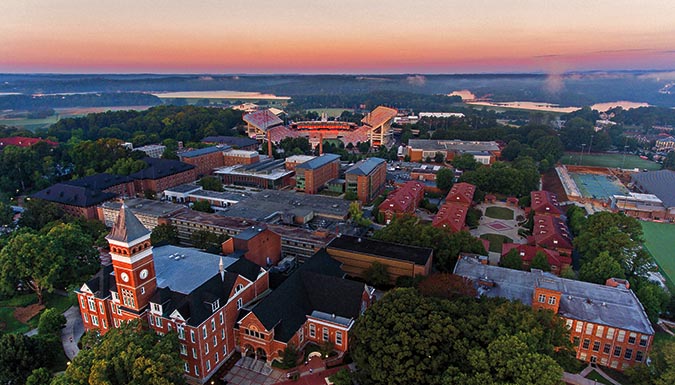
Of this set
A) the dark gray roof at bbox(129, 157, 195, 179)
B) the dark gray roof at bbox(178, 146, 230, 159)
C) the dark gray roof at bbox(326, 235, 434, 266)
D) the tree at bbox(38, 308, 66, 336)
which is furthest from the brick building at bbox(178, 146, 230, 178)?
the tree at bbox(38, 308, 66, 336)

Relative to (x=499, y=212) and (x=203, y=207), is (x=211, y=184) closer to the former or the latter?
(x=203, y=207)

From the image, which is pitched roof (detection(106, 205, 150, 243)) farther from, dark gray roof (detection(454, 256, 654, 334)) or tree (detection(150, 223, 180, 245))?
dark gray roof (detection(454, 256, 654, 334))

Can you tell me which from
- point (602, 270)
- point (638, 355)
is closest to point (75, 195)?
point (602, 270)

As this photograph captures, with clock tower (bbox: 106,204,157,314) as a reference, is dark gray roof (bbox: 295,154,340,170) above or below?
below

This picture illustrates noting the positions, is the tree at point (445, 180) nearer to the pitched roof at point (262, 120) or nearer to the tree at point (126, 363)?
the tree at point (126, 363)

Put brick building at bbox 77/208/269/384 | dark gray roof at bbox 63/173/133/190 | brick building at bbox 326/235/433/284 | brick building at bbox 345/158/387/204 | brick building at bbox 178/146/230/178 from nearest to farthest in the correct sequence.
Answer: brick building at bbox 77/208/269/384
brick building at bbox 326/235/433/284
dark gray roof at bbox 63/173/133/190
brick building at bbox 345/158/387/204
brick building at bbox 178/146/230/178

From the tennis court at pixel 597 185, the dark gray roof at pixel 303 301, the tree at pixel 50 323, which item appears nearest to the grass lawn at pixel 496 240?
the dark gray roof at pixel 303 301

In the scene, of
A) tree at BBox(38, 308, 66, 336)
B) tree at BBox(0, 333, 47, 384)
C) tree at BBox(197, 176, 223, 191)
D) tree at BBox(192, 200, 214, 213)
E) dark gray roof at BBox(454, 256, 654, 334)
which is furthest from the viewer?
tree at BBox(197, 176, 223, 191)
